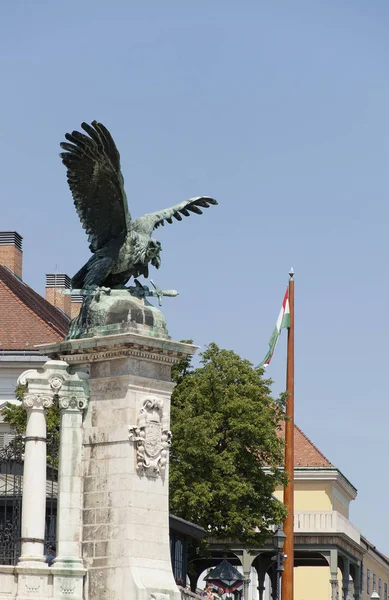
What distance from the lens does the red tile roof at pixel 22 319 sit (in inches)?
2557

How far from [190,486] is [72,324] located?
20958 millimetres

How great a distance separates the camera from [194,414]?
52062 millimetres

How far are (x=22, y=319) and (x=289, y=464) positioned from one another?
19.8 metres

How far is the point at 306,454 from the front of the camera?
8275 centimetres

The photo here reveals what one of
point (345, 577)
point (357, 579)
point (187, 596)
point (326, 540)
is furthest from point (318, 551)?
point (187, 596)

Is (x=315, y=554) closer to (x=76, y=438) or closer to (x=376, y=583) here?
(x=376, y=583)

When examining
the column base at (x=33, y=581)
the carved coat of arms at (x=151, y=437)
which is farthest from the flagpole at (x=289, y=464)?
the column base at (x=33, y=581)

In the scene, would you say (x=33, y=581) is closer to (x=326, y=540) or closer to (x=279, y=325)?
(x=279, y=325)

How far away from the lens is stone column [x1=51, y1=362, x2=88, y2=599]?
28594 mm

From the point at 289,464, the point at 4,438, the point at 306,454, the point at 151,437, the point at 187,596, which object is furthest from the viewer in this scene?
the point at 306,454

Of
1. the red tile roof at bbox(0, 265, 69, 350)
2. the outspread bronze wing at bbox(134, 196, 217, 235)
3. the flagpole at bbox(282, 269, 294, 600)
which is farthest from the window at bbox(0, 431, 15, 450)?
the outspread bronze wing at bbox(134, 196, 217, 235)

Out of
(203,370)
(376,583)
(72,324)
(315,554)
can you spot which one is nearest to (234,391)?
(203,370)

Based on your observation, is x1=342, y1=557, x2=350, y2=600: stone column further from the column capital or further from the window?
the column capital

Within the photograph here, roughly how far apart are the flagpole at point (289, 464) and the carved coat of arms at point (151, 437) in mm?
17462
